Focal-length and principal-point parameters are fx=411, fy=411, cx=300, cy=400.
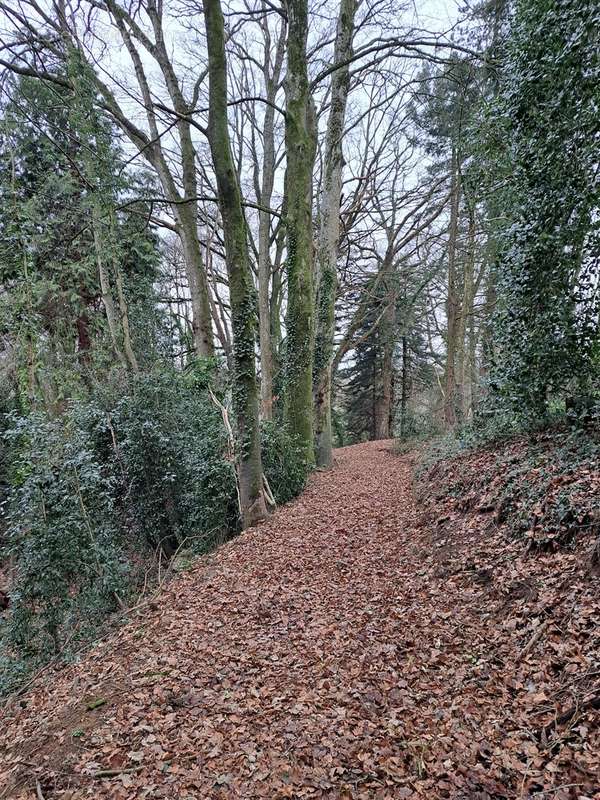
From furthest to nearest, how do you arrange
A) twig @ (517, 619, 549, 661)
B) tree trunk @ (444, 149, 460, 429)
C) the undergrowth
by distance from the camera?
tree trunk @ (444, 149, 460, 429) → the undergrowth → twig @ (517, 619, 549, 661)

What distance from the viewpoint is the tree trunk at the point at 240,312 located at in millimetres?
5621

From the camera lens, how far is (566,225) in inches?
178

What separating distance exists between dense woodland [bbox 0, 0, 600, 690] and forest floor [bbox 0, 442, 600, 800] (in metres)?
1.93

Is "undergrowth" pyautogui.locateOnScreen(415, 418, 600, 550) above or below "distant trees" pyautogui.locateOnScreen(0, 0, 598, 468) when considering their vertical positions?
below

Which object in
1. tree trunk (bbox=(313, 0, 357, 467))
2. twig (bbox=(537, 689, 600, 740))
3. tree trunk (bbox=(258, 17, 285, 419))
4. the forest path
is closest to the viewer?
twig (bbox=(537, 689, 600, 740))

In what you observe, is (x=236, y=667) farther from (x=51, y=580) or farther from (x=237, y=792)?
(x=51, y=580)

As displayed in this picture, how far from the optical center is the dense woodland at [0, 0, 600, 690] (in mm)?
4773

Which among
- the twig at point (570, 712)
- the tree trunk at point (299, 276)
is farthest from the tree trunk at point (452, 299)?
the twig at point (570, 712)

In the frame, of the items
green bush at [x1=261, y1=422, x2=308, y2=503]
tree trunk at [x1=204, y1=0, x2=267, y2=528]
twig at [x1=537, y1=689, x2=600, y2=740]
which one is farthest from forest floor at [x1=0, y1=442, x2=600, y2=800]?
green bush at [x1=261, y1=422, x2=308, y2=503]

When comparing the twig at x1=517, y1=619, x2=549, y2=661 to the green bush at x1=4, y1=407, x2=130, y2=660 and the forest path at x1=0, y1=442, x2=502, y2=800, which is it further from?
the green bush at x1=4, y1=407, x2=130, y2=660

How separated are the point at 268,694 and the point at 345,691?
1.66ft

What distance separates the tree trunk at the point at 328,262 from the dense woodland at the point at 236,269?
0.05 metres

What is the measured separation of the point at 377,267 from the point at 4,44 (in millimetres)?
11104

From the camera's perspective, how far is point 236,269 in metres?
6.08
